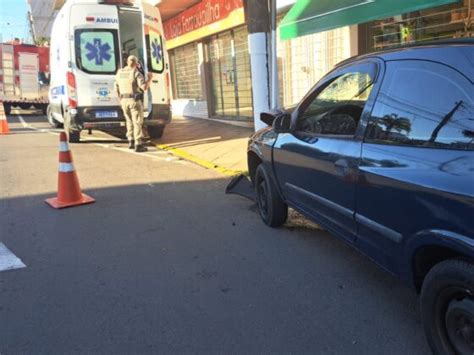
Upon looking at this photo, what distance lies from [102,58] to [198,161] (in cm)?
377

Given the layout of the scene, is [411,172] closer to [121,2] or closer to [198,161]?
[198,161]

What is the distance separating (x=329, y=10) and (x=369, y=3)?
0.80m

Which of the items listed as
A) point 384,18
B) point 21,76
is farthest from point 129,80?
point 21,76

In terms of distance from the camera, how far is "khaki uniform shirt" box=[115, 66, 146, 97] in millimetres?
10448

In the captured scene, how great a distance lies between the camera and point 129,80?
1044cm

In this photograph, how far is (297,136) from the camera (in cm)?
428

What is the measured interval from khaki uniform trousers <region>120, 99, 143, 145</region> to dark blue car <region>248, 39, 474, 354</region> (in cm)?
709

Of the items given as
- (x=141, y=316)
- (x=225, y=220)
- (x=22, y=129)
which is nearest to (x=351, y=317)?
(x=141, y=316)

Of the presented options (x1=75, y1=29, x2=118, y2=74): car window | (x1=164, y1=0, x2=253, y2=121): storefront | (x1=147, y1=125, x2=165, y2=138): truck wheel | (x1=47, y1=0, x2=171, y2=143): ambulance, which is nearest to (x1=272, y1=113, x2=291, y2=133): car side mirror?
(x1=47, y1=0, x2=171, y2=143): ambulance

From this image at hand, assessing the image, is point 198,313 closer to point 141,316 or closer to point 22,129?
point 141,316

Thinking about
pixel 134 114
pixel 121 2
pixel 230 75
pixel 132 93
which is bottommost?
pixel 134 114

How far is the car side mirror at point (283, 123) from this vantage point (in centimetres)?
445

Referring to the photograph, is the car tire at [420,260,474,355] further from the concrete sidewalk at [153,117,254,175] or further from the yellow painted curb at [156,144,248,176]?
the concrete sidewalk at [153,117,254,175]

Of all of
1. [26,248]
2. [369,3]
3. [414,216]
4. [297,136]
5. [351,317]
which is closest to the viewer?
[414,216]
